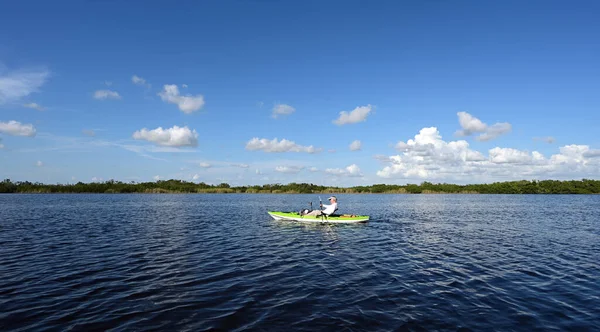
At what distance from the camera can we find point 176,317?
35.9 ft

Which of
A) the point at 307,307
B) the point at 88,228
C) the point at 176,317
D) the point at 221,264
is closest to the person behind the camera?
the point at 176,317

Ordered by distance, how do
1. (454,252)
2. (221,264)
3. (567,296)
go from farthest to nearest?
1. (454,252)
2. (221,264)
3. (567,296)

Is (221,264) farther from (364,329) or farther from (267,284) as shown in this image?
(364,329)

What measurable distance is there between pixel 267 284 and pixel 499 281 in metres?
10.7

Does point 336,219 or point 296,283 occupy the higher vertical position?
point 336,219

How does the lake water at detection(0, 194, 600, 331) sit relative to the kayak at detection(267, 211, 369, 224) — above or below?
below

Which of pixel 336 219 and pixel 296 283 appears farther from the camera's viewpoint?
pixel 336 219

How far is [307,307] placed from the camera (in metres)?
12.1

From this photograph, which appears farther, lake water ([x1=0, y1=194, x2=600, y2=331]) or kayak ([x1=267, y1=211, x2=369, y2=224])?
kayak ([x1=267, y1=211, x2=369, y2=224])

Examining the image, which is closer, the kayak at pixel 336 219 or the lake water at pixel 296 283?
the lake water at pixel 296 283

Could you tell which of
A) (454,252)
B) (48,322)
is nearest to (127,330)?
(48,322)

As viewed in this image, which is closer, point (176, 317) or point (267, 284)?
point (176, 317)

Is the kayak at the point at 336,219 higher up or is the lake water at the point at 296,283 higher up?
the kayak at the point at 336,219

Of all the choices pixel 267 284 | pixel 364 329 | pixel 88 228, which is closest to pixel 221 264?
pixel 267 284
